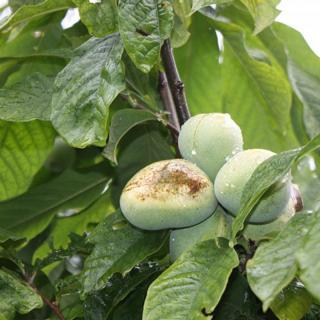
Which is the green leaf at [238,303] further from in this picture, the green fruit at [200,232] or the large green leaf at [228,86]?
the large green leaf at [228,86]

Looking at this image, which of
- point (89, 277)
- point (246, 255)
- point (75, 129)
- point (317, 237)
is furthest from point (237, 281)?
point (317, 237)

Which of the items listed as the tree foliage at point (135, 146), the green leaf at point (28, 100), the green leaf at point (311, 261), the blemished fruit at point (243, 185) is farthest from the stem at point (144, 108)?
the green leaf at point (311, 261)

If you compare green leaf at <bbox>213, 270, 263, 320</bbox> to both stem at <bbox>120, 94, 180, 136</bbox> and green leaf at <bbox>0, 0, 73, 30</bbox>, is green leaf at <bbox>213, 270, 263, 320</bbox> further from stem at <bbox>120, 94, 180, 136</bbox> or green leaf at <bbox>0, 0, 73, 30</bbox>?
green leaf at <bbox>0, 0, 73, 30</bbox>

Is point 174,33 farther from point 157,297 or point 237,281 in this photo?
point 157,297

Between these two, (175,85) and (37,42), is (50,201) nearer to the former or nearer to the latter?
(37,42)

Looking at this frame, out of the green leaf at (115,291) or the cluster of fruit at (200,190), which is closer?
the cluster of fruit at (200,190)
